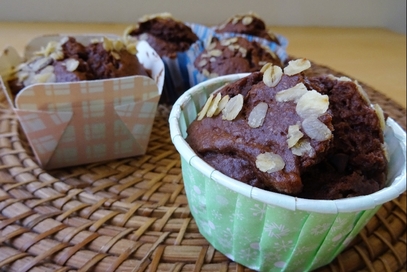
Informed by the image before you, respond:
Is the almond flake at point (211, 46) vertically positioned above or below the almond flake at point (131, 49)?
below

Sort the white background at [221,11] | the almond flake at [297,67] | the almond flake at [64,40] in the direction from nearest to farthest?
the almond flake at [297,67]
the white background at [221,11]
the almond flake at [64,40]

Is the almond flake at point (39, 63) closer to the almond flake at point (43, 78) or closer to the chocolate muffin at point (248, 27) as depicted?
the almond flake at point (43, 78)

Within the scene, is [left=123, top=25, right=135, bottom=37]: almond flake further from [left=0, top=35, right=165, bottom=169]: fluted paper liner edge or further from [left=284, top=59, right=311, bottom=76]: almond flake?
[left=284, top=59, right=311, bottom=76]: almond flake

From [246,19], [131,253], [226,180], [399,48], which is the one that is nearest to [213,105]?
[226,180]

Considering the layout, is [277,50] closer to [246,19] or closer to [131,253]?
[246,19]

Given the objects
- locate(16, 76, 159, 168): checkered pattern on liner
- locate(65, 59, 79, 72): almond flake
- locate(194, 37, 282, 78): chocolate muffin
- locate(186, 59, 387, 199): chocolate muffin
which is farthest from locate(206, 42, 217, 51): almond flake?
locate(186, 59, 387, 199): chocolate muffin

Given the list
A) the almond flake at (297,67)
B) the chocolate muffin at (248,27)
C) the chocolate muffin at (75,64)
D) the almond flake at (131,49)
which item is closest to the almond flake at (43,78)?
the chocolate muffin at (75,64)

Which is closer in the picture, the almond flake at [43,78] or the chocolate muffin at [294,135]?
the chocolate muffin at [294,135]
